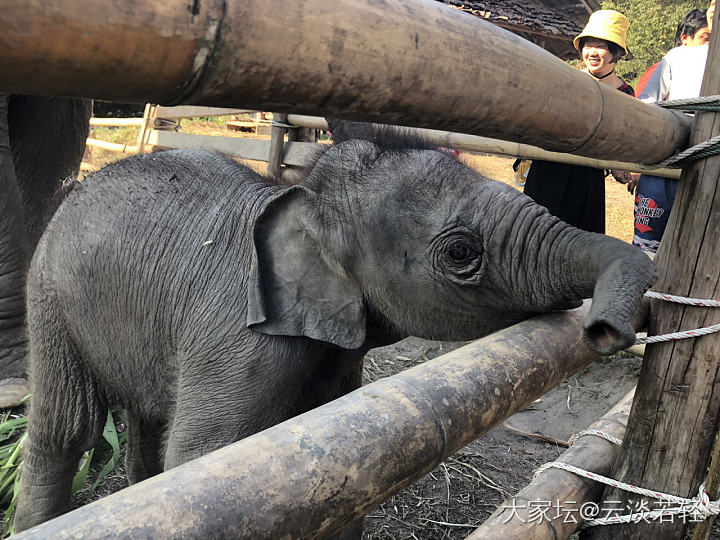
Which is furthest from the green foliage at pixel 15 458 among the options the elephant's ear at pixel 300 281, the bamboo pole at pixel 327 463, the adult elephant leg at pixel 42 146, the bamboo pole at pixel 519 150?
the bamboo pole at pixel 327 463

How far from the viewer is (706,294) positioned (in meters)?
1.68

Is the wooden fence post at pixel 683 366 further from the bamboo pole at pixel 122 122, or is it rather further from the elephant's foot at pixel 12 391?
the bamboo pole at pixel 122 122

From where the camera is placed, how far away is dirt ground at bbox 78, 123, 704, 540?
3027 millimetres

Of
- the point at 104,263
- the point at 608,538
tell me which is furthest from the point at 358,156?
the point at 608,538

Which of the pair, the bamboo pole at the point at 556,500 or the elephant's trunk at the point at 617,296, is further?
the bamboo pole at the point at 556,500

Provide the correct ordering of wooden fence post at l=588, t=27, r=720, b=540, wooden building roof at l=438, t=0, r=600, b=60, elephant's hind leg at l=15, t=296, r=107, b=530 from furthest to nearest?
wooden building roof at l=438, t=0, r=600, b=60
elephant's hind leg at l=15, t=296, r=107, b=530
wooden fence post at l=588, t=27, r=720, b=540

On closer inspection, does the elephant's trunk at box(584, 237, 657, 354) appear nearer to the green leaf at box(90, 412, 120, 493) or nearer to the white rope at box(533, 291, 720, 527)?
the white rope at box(533, 291, 720, 527)

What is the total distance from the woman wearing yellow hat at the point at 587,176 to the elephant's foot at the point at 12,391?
10.3 ft

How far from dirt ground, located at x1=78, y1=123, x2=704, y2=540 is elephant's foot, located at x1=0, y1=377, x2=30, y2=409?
0.75m

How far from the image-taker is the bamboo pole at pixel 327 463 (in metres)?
0.80

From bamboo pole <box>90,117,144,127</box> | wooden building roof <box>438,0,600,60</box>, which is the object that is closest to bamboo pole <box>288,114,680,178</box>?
wooden building roof <box>438,0,600,60</box>

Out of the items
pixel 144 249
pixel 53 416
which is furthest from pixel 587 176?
pixel 53 416

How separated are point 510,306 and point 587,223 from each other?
7.07 ft

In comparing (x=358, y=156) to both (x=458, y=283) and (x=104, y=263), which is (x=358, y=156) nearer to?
(x=458, y=283)
